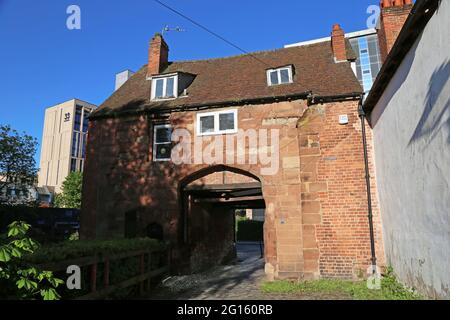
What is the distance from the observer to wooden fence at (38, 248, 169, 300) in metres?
6.23

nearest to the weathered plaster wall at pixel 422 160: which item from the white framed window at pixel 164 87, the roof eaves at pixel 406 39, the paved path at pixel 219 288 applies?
the roof eaves at pixel 406 39

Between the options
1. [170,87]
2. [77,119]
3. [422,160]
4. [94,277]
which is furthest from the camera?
[77,119]

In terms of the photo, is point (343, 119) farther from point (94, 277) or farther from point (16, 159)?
point (16, 159)

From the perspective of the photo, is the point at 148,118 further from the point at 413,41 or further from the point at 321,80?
the point at 413,41

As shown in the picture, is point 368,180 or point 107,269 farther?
point 368,180

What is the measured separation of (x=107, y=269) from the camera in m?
7.60

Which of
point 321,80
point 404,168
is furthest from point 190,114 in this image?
point 404,168

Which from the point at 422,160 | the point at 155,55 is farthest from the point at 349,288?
the point at 155,55

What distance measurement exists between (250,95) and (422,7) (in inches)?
301

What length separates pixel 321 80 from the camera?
13.1 m

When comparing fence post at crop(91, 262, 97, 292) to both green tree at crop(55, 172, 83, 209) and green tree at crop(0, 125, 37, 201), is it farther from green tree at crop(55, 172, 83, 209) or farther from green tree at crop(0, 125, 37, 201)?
green tree at crop(55, 172, 83, 209)

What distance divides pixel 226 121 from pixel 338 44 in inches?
241

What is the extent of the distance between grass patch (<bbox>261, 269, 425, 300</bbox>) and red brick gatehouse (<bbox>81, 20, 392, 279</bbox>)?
60cm
